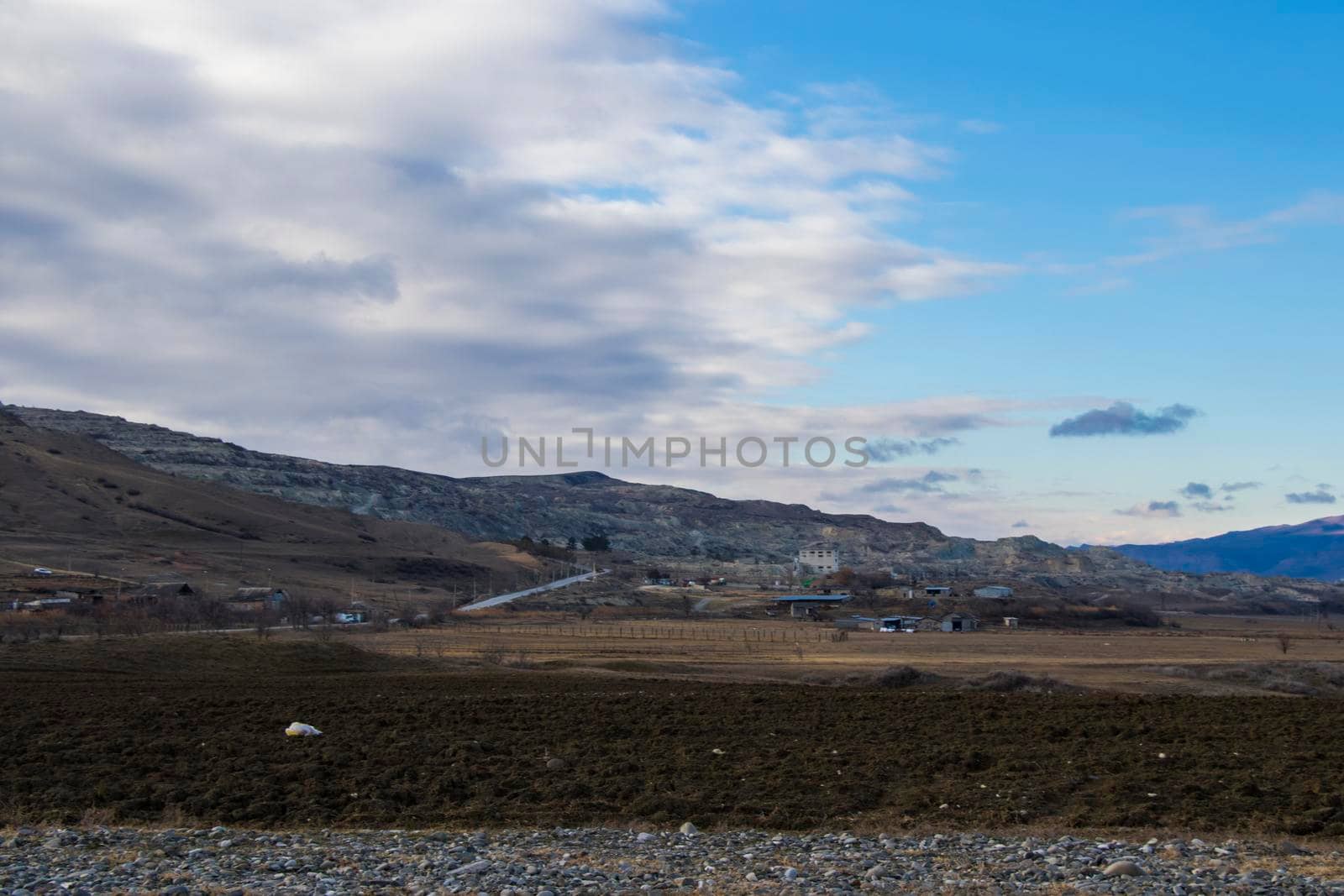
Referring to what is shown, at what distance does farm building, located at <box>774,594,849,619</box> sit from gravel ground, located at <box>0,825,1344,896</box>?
120m

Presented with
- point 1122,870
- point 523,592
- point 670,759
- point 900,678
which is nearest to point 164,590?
point 523,592

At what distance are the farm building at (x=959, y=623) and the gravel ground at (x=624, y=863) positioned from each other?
4311 inches

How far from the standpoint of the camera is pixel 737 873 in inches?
521

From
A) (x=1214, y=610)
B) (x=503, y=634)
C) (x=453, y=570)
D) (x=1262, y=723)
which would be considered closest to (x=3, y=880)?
(x=1262, y=723)

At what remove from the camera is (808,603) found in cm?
14425

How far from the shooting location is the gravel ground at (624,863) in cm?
1248

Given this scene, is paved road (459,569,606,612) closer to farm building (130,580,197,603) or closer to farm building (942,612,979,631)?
farm building (130,580,197,603)

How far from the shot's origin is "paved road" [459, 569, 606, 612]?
130125 millimetres

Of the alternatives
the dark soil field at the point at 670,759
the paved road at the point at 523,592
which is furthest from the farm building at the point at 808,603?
the dark soil field at the point at 670,759

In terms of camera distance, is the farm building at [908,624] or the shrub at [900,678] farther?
the farm building at [908,624]

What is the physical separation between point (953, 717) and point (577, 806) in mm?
15146

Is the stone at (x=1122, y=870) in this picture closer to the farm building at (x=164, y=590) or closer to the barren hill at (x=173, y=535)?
the farm building at (x=164, y=590)

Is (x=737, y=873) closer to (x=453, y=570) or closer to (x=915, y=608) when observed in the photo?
(x=915, y=608)

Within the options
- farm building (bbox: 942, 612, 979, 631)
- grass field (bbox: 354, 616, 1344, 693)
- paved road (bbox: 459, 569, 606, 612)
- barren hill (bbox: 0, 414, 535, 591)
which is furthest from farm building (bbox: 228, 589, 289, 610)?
farm building (bbox: 942, 612, 979, 631)
